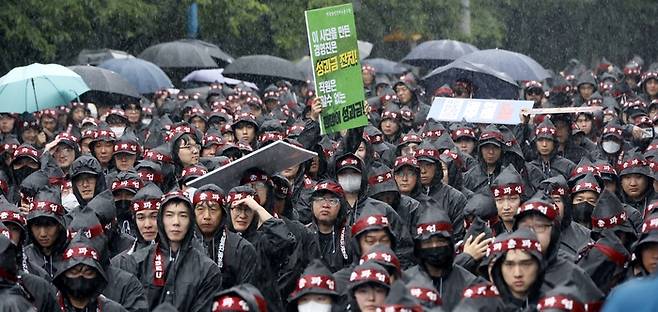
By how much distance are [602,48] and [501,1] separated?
392 centimetres

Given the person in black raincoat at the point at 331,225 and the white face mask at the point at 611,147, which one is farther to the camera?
the white face mask at the point at 611,147

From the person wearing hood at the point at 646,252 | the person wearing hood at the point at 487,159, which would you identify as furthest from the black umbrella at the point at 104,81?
the person wearing hood at the point at 646,252

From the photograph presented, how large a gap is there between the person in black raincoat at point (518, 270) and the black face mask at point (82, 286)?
262 cm

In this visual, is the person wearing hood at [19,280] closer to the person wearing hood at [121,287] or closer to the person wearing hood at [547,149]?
the person wearing hood at [121,287]

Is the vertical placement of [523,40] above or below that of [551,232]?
below

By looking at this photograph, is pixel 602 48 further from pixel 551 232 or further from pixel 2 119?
pixel 551 232

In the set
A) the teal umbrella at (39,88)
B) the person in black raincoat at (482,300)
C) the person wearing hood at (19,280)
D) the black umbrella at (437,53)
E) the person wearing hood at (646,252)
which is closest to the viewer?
the person in black raincoat at (482,300)

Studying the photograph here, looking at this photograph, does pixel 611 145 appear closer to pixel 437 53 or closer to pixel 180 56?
pixel 437 53

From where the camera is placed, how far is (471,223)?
39.5 ft

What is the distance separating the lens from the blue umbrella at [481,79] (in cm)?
1881

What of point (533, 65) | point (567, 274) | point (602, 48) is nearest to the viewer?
point (567, 274)

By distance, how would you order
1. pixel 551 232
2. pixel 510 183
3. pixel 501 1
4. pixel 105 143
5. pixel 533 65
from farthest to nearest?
pixel 501 1, pixel 533 65, pixel 105 143, pixel 510 183, pixel 551 232

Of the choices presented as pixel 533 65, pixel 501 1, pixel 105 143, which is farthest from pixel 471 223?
pixel 501 1

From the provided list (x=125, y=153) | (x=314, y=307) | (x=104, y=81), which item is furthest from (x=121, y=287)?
(x=104, y=81)
